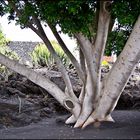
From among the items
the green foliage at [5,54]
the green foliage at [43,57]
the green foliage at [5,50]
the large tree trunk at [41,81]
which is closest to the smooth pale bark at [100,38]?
the large tree trunk at [41,81]

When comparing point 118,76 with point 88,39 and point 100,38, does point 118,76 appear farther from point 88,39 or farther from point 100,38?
point 88,39

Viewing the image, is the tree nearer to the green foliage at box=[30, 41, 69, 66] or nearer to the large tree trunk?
the large tree trunk

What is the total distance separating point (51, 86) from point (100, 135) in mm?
2231

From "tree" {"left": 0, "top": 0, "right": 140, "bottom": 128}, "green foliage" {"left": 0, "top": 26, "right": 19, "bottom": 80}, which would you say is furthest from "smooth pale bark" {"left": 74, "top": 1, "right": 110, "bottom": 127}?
"green foliage" {"left": 0, "top": 26, "right": 19, "bottom": 80}

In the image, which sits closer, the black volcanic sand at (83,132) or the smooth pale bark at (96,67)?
the black volcanic sand at (83,132)

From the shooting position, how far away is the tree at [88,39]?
8320 mm

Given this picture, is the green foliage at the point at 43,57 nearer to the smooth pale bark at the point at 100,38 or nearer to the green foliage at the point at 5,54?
the green foliage at the point at 5,54

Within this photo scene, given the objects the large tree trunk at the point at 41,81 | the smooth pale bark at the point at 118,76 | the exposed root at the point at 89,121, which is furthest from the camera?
the large tree trunk at the point at 41,81

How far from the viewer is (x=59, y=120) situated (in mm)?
10789

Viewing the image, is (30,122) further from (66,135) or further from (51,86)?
(66,135)

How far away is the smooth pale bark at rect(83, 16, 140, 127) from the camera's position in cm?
859

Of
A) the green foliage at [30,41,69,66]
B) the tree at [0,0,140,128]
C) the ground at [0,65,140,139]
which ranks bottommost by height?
the ground at [0,65,140,139]

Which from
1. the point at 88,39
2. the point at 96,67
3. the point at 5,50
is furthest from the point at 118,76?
the point at 5,50

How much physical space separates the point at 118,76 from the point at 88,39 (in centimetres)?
131
